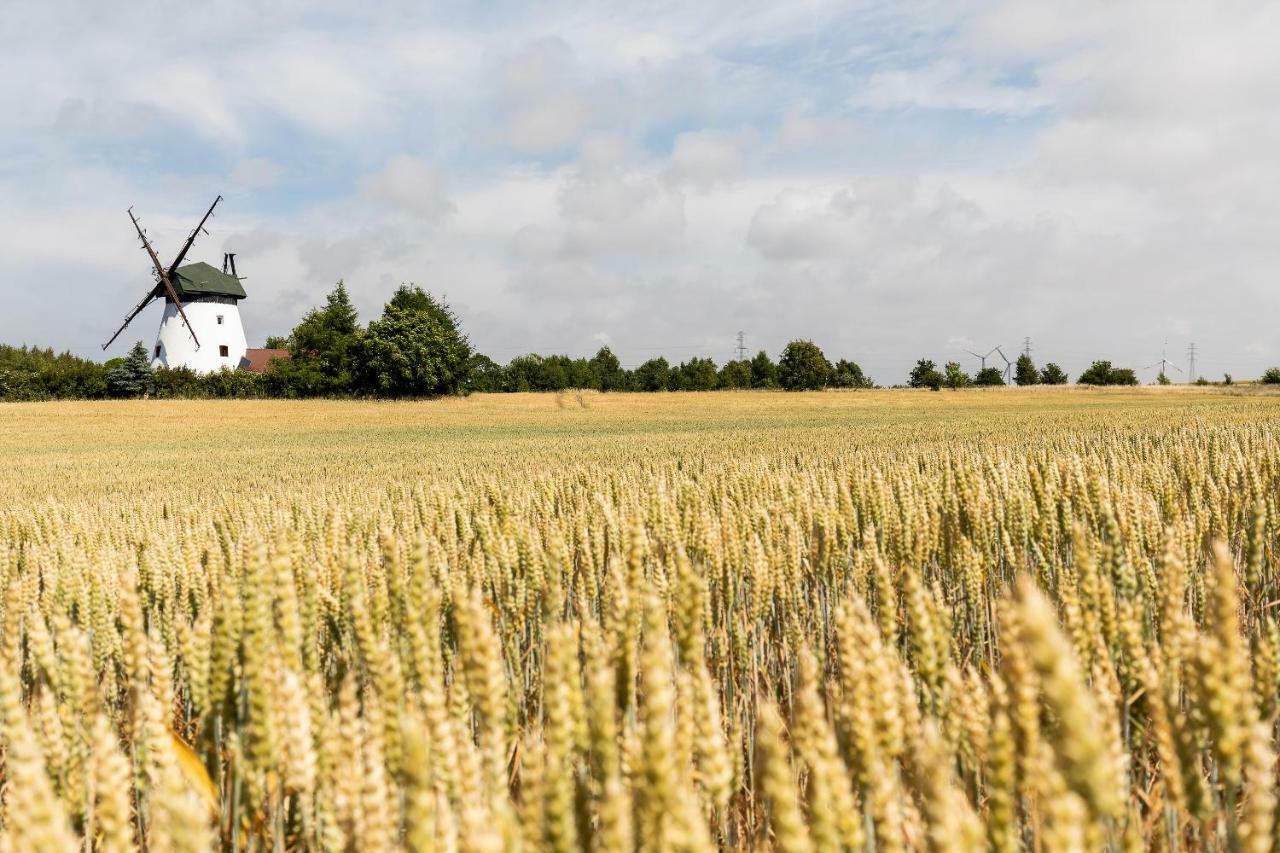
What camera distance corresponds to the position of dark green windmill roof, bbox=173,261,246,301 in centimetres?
6353

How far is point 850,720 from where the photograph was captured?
4.37 ft

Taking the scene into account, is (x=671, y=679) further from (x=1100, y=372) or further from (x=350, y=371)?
(x=1100, y=372)

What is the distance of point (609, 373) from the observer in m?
107

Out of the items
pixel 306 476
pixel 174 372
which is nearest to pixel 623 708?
pixel 306 476

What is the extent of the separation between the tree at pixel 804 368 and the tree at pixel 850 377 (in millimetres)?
7743

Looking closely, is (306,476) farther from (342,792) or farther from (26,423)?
(26,423)

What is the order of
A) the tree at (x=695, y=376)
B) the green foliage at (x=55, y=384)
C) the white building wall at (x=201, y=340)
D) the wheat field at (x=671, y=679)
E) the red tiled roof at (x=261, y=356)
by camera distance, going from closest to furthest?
the wheat field at (x=671, y=679)
the green foliage at (x=55, y=384)
the white building wall at (x=201, y=340)
the red tiled roof at (x=261, y=356)
the tree at (x=695, y=376)

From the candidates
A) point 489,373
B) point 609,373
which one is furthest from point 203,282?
point 609,373

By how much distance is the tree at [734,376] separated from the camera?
324 ft

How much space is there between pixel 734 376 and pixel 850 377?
563 inches

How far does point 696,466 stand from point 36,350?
102 metres

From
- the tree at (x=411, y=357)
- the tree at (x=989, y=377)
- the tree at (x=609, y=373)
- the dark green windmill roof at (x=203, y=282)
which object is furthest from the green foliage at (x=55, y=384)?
the tree at (x=989, y=377)

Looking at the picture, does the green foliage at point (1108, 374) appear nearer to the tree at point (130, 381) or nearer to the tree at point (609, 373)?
the tree at point (609, 373)

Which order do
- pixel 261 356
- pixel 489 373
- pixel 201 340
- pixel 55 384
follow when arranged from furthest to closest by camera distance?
1. pixel 489 373
2. pixel 261 356
3. pixel 201 340
4. pixel 55 384
